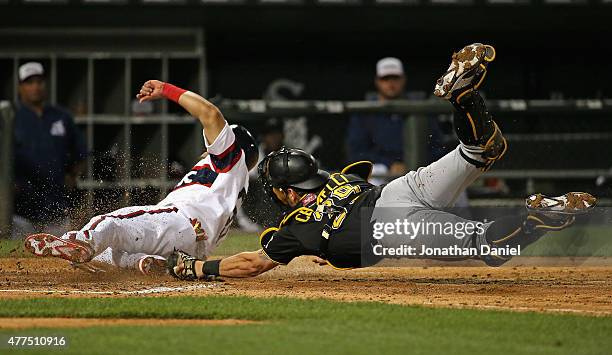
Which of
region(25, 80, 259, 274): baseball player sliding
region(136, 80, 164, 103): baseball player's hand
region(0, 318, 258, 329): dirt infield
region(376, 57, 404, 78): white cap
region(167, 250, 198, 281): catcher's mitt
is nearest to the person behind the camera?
region(0, 318, 258, 329): dirt infield

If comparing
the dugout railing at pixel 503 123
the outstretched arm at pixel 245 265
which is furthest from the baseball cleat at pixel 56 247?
the dugout railing at pixel 503 123

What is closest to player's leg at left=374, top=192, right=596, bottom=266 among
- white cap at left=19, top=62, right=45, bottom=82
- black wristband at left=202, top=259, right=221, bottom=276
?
black wristband at left=202, top=259, right=221, bottom=276

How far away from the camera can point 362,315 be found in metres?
5.84

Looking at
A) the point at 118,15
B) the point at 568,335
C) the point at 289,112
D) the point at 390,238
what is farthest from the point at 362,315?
the point at 118,15

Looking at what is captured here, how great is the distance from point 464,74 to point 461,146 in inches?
21.1

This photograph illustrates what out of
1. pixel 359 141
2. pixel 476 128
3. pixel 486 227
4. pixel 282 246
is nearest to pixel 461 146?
pixel 476 128

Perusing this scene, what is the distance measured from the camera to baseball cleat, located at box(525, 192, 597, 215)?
23.1ft

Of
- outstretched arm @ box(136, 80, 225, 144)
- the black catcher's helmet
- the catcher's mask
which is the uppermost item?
outstretched arm @ box(136, 80, 225, 144)

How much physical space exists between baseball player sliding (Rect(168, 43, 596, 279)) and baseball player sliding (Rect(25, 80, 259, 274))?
175 mm

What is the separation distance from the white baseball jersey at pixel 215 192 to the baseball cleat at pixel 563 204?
6.31ft

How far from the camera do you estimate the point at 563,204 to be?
23.2 feet

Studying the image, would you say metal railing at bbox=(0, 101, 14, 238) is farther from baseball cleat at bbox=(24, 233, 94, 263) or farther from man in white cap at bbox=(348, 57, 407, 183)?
baseball cleat at bbox=(24, 233, 94, 263)

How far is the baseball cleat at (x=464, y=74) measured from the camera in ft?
22.8

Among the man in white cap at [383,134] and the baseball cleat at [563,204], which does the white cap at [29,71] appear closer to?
the man in white cap at [383,134]
